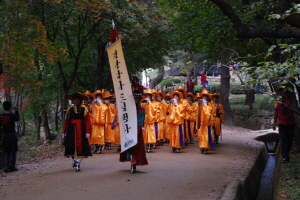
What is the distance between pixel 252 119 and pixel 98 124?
1407cm

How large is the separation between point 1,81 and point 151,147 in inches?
265

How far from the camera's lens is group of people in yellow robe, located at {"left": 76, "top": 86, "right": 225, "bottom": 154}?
1355cm

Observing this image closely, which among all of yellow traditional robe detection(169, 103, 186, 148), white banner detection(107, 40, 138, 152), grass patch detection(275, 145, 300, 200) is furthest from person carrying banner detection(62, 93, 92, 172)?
grass patch detection(275, 145, 300, 200)

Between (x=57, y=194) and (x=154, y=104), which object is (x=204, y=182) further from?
(x=154, y=104)

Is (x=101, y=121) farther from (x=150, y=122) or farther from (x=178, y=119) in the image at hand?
(x=178, y=119)

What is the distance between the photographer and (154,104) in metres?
14.9

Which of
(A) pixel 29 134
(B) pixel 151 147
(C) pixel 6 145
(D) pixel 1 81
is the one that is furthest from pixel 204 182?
(A) pixel 29 134

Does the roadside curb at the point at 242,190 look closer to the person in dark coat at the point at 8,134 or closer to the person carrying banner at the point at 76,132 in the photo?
the person carrying banner at the point at 76,132

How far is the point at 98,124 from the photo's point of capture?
1476cm

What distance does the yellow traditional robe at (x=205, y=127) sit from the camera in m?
13.4

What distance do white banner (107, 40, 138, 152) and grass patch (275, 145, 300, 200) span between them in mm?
3272

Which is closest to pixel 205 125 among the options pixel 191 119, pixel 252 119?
pixel 191 119

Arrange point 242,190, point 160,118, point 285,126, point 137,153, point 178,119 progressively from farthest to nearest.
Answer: point 160,118 < point 178,119 < point 285,126 < point 137,153 < point 242,190

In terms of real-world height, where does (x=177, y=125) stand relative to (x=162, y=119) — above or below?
below
